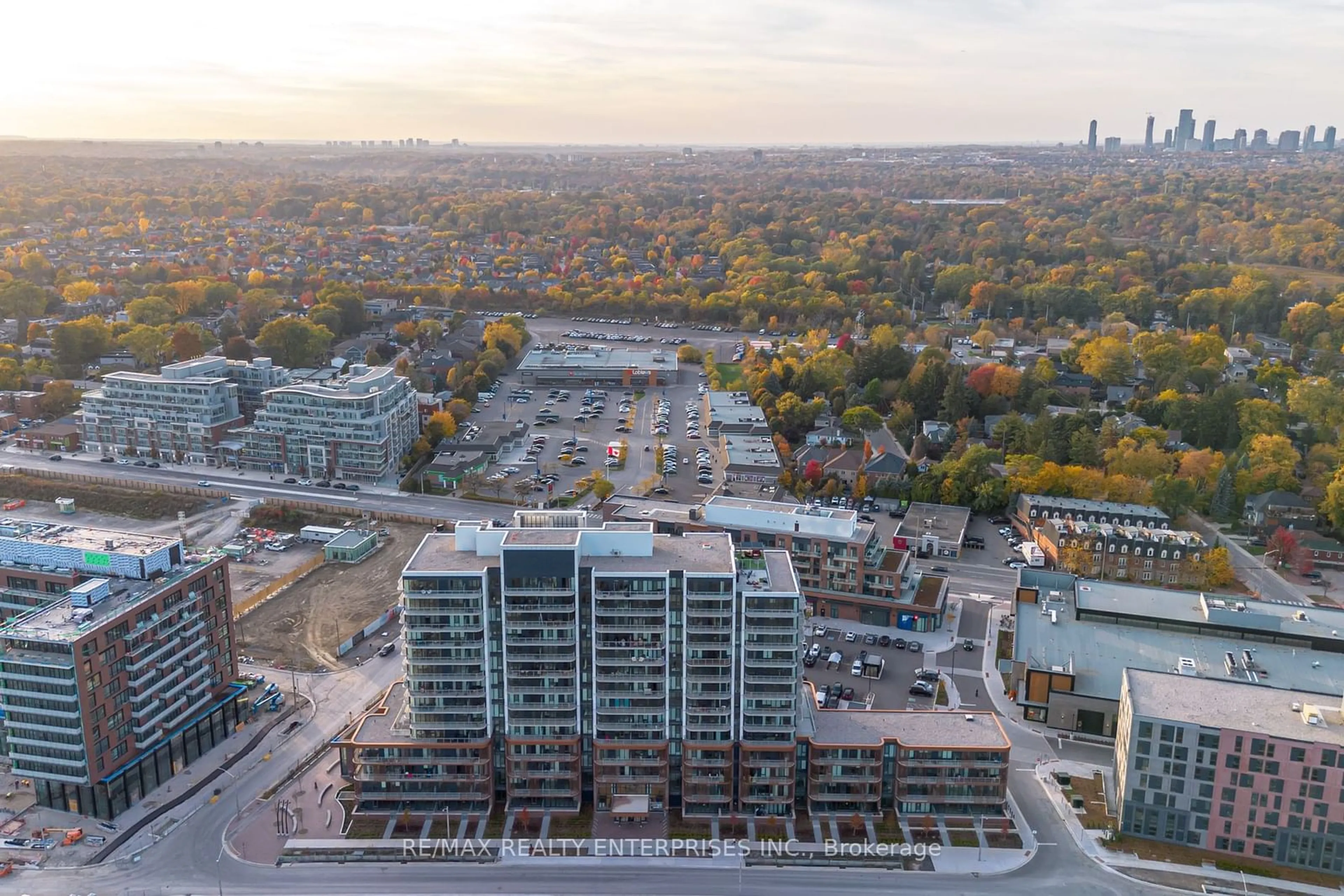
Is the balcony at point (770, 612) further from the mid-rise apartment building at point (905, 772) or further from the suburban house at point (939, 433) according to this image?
the suburban house at point (939, 433)

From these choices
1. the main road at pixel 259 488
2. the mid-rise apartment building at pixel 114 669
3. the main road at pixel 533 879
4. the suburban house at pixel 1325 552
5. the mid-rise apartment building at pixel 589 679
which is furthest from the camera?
the main road at pixel 259 488

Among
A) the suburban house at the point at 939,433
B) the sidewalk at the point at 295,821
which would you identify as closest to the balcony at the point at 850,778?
the sidewalk at the point at 295,821

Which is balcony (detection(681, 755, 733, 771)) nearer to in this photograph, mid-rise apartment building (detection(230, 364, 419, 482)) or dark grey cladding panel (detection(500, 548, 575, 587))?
dark grey cladding panel (detection(500, 548, 575, 587))

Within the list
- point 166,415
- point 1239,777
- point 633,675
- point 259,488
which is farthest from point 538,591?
point 166,415

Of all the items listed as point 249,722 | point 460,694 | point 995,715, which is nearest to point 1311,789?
point 995,715

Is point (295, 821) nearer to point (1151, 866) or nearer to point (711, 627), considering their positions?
point (711, 627)
